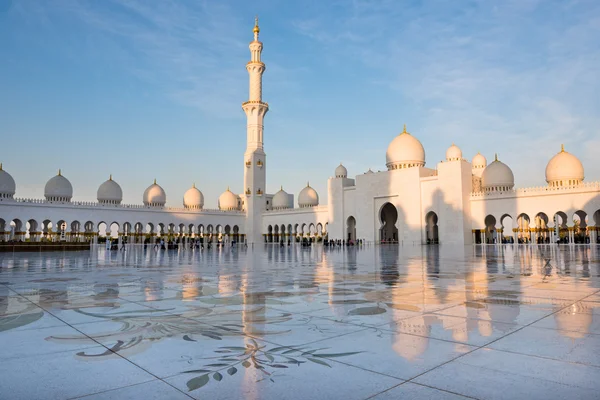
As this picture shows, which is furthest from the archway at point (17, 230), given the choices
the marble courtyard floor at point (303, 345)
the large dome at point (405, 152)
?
the marble courtyard floor at point (303, 345)

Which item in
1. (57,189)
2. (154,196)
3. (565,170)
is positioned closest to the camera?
(565,170)

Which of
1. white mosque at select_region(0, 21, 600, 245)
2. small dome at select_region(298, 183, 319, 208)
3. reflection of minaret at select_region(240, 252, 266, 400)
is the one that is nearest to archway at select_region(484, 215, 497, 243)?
white mosque at select_region(0, 21, 600, 245)

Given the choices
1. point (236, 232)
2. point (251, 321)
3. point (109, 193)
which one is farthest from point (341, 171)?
point (251, 321)

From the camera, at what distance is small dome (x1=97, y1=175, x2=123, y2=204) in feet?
123

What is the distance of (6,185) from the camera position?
3259cm

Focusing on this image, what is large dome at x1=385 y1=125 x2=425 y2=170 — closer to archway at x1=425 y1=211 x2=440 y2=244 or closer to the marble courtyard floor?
archway at x1=425 y1=211 x2=440 y2=244

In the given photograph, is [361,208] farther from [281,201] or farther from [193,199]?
[193,199]

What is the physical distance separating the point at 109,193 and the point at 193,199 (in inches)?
315

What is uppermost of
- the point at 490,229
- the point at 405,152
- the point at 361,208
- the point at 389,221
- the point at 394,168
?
the point at 405,152

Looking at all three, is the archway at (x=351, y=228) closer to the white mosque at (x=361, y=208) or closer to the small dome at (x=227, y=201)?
the white mosque at (x=361, y=208)

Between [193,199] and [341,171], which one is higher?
[341,171]

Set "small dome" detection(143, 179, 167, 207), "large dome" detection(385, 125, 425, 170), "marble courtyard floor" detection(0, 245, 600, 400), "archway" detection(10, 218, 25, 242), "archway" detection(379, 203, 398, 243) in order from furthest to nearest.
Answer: "small dome" detection(143, 179, 167, 207)
"archway" detection(379, 203, 398, 243)
"large dome" detection(385, 125, 425, 170)
"archway" detection(10, 218, 25, 242)
"marble courtyard floor" detection(0, 245, 600, 400)

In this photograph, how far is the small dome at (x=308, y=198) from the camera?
42.9m

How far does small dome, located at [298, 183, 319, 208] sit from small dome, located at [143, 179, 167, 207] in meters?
12.8
